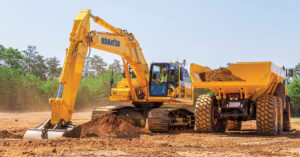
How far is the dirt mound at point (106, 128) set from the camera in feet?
33.7

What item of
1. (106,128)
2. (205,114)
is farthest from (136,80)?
(205,114)

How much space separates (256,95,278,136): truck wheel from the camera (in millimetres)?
10875

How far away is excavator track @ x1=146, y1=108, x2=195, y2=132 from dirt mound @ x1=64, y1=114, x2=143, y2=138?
2.26 feet

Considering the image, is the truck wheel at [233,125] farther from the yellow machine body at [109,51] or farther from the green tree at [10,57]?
the green tree at [10,57]

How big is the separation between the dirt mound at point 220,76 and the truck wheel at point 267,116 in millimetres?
1240

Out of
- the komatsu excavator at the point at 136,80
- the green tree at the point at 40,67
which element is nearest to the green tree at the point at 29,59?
the green tree at the point at 40,67

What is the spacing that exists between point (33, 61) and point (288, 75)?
67573mm

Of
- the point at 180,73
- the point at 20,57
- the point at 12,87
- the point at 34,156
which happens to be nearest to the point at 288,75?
the point at 180,73

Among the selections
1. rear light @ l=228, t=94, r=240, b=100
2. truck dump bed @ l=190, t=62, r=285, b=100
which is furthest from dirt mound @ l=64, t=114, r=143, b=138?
rear light @ l=228, t=94, r=240, b=100

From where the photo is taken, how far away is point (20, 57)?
6319 centimetres

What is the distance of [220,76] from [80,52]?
468cm

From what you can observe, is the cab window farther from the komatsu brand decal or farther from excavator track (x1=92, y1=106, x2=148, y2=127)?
the komatsu brand decal

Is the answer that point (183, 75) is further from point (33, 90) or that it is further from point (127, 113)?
point (33, 90)

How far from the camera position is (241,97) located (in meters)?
11.6
